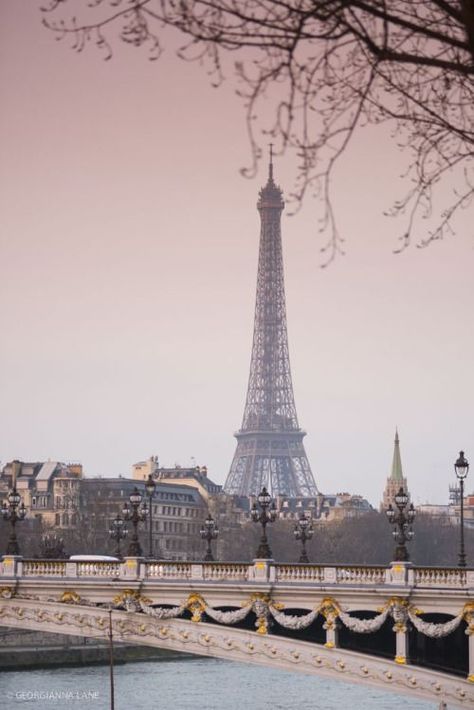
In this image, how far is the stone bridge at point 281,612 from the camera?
3212 cm

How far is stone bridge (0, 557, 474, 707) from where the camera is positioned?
105 ft

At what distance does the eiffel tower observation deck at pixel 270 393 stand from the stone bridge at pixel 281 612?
12849 cm

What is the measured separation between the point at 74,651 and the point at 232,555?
185ft

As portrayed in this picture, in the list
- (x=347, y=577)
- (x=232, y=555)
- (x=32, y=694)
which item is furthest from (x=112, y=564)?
(x=232, y=555)

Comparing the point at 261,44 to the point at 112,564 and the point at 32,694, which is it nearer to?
the point at 112,564

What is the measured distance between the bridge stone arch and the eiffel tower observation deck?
129m

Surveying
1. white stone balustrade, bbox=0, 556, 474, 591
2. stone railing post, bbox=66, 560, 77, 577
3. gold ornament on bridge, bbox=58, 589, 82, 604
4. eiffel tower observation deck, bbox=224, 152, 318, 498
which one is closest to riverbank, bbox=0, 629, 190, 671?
white stone balustrade, bbox=0, 556, 474, 591

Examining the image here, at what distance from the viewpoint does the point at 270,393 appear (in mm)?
165500

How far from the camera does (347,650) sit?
33062 mm

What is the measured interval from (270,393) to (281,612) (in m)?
132

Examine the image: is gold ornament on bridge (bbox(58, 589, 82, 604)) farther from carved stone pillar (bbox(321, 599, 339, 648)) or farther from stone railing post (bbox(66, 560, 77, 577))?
carved stone pillar (bbox(321, 599, 339, 648))

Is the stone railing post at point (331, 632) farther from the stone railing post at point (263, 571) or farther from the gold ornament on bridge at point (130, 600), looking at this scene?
the gold ornament on bridge at point (130, 600)

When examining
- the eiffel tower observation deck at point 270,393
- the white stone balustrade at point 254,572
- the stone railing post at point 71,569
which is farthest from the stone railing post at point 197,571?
the eiffel tower observation deck at point 270,393

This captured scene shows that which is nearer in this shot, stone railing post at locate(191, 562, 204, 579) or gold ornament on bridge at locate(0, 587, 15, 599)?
stone railing post at locate(191, 562, 204, 579)
